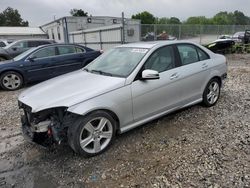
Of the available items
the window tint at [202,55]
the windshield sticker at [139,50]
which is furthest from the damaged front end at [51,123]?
the window tint at [202,55]

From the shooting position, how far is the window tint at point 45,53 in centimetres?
785

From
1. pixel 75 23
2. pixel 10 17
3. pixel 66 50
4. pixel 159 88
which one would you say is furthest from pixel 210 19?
pixel 159 88

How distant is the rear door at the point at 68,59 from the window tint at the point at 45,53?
210 mm

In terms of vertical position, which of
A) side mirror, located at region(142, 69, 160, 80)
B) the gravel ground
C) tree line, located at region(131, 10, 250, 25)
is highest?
tree line, located at region(131, 10, 250, 25)

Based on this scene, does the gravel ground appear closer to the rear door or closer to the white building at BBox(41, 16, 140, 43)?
the rear door

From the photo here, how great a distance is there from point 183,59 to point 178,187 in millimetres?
2424

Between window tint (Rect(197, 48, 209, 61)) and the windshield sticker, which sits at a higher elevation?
the windshield sticker

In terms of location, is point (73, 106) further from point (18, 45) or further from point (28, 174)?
point (18, 45)

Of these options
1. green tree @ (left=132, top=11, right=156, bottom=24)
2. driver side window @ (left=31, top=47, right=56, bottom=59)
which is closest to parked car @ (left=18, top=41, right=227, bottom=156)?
driver side window @ (left=31, top=47, right=56, bottom=59)

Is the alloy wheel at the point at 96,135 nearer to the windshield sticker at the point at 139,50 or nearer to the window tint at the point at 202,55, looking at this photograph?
the windshield sticker at the point at 139,50

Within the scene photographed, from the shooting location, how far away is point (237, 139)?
366 centimetres

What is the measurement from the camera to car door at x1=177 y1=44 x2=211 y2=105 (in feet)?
14.0

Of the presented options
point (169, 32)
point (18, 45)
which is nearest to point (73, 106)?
point (18, 45)

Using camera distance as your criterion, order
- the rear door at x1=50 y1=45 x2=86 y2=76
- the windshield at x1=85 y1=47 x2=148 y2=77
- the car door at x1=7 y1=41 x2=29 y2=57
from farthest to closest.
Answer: the car door at x1=7 y1=41 x2=29 y2=57
the rear door at x1=50 y1=45 x2=86 y2=76
the windshield at x1=85 y1=47 x2=148 y2=77
